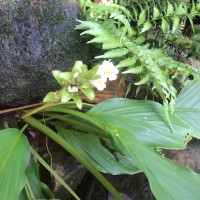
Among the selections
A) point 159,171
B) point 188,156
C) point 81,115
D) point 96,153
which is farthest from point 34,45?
point 188,156

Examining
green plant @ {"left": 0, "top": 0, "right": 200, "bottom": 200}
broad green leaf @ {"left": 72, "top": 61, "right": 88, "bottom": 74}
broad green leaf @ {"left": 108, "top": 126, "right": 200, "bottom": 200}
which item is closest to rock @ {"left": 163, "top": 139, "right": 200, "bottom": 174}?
green plant @ {"left": 0, "top": 0, "right": 200, "bottom": 200}

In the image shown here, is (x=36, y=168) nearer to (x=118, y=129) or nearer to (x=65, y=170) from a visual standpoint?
(x=65, y=170)

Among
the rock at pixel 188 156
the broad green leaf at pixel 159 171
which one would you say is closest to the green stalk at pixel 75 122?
the broad green leaf at pixel 159 171

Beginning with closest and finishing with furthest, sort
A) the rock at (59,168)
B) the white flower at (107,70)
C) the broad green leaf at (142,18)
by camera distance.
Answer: the white flower at (107,70)
the broad green leaf at (142,18)
the rock at (59,168)

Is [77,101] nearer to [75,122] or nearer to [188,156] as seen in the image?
[75,122]

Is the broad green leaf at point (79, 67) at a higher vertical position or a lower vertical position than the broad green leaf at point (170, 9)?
lower

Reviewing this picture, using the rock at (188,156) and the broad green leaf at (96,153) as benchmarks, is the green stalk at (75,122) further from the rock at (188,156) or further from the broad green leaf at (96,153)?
the rock at (188,156)

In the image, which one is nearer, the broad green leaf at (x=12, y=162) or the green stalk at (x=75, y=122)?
the broad green leaf at (x=12, y=162)
